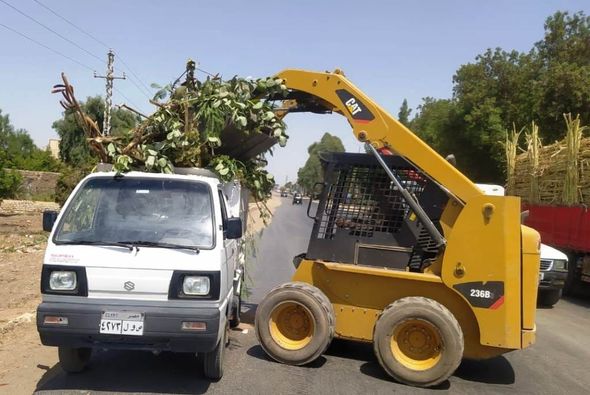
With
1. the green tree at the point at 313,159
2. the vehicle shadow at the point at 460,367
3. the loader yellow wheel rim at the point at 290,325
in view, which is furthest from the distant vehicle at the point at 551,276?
the green tree at the point at 313,159

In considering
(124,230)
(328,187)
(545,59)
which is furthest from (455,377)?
(545,59)

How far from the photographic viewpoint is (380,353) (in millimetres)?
5961

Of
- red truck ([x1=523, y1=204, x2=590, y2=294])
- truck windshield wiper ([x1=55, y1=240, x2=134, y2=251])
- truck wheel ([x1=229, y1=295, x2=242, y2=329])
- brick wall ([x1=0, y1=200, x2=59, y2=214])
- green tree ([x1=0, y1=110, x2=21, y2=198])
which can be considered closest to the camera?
truck windshield wiper ([x1=55, y1=240, x2=134, y2=251])

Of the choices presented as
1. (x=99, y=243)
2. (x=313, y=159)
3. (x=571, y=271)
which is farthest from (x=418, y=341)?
(x=313, y=159)

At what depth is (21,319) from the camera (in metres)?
7.63

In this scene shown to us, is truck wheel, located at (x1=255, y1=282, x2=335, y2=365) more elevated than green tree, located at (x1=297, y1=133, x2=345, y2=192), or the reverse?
green tree, located at (x1=297, y1=133, x2=345, y2=192)

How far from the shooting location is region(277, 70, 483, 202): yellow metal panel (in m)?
6.28

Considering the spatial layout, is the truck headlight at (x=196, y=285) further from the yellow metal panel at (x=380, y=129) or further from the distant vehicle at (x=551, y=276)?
the distant vehicle at (x=551, y=276)

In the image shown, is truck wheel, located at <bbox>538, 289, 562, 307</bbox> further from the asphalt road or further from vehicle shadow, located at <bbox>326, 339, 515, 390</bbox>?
vehicle shadow, located at <bbox>326, 339, 515, 390</bbox>

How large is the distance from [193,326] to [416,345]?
2361 millimetres

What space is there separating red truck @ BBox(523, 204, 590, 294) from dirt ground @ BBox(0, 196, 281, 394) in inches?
266

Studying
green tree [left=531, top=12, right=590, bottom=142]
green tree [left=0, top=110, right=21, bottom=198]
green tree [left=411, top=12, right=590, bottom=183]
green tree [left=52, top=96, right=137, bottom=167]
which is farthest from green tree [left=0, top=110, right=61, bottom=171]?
green tree [left=531, top=12, right=590, bottom=142]

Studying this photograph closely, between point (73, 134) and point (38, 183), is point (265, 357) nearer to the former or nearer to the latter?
point (38, 183)

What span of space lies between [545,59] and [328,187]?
2889 centimetres
